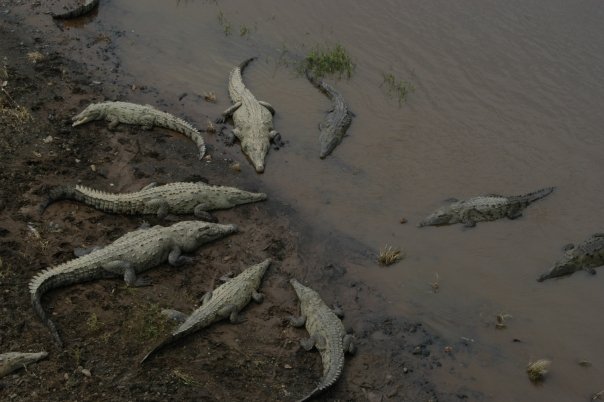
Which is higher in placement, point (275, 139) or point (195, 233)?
point (275, 139)

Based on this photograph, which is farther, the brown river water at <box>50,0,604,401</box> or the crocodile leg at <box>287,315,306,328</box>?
the brown river water at <box>50,0,604,401</box>

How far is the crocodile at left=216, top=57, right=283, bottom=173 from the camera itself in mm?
10797

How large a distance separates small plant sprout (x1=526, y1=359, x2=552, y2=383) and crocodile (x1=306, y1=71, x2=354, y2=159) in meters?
5.26

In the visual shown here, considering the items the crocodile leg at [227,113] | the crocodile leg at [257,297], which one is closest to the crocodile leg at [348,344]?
the crocodile leg at [257,297]

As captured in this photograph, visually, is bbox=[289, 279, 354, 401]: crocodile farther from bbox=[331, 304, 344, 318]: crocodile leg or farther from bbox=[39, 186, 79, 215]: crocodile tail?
bbox=[39, 186, 79, 215]: crocodile tail

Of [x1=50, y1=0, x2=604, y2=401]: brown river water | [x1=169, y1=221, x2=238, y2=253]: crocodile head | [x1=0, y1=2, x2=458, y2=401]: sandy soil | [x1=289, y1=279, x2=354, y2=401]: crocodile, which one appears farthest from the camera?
[x1=169, y1=221, x2=238, y2=253]: crocodile head

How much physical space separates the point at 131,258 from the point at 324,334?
2.85 m

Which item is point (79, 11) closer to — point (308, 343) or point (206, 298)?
point (206, 298)

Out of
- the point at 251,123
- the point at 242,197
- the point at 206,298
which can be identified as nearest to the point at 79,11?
the point at 251,123

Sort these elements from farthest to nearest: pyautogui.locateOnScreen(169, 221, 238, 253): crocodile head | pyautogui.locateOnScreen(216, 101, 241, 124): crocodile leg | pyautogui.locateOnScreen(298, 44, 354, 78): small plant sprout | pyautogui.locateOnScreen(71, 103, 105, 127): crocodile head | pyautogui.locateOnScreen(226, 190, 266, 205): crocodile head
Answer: pyautogui.locateOnScreen(298, 44, 354, 78): small plant sprout → pyautogui.locateOnScreen(216, 101, 241, 124): crocodile leg → pyautogui.locateOnScreen(71, 103, 105, 127): crocodile head → pyautogui.locateOnScreen(226, 190, 266, 205): crocodile head → pyautogui.locateOnScreen(169, 221, 238, 253): crocodile head

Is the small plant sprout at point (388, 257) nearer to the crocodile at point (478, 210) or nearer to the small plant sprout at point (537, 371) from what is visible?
the crocodile at point (478, 210)

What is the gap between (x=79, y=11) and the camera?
14227 millimetres

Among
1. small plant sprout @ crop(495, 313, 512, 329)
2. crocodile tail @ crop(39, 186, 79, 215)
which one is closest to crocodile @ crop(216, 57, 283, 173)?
crocodile tail @ crop(39, 186, 79, 215)

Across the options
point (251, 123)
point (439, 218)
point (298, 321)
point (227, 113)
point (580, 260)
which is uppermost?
point (580, 260)
